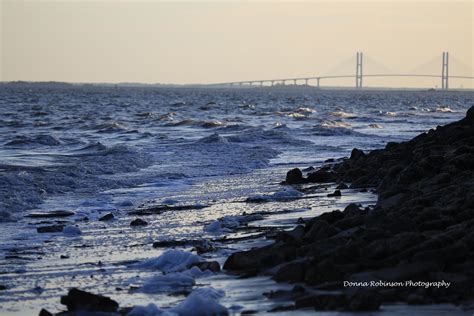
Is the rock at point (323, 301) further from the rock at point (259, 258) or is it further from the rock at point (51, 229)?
the rock at point (51, 229)

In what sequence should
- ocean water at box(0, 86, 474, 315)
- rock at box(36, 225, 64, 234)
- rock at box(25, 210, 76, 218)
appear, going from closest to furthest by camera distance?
ocean water at box(0, 86, 474, 315) < rock at box(36, 225, 64, 234) < rock at box(25, 210, 76, 218)

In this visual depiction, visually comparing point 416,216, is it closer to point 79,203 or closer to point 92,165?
point 79,203

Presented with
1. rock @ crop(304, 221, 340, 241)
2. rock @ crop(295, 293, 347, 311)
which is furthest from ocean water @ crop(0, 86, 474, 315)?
rock @ crop(304, 221, 340, 241)

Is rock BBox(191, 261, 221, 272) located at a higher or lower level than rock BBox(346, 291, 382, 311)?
lower

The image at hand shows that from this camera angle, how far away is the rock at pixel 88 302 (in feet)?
12.7

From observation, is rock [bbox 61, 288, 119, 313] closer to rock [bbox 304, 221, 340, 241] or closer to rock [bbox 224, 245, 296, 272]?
rock [bbox 224, 245, 296, 272]

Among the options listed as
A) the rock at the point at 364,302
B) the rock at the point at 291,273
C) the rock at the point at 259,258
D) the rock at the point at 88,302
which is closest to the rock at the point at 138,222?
the rock at the point at 259,258

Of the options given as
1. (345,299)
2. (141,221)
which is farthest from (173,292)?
(141,221)

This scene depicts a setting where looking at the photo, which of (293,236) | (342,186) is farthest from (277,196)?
(293,236)

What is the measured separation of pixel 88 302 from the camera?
3.88 m

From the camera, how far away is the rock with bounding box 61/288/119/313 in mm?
3865

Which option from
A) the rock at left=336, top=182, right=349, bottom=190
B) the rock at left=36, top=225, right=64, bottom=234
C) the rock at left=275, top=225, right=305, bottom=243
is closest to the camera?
the rock at left=275, top=225, right=305, bottom=243

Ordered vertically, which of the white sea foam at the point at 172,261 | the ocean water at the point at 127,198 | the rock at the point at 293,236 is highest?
the rock at the point at 293,236

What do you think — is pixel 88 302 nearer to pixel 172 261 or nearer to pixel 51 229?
pixel 172 261
